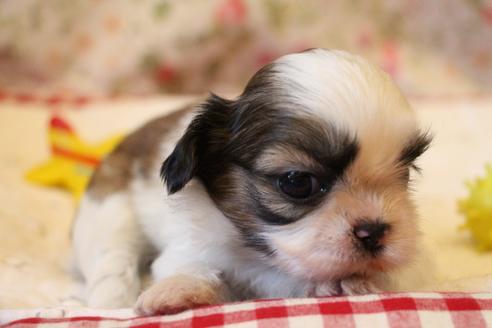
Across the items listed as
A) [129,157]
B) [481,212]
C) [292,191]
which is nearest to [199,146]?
[292,191]

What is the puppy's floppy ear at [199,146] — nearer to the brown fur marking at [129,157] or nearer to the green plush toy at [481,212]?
the brown fur marking at [129,157]

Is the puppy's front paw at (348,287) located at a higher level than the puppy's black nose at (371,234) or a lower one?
lower

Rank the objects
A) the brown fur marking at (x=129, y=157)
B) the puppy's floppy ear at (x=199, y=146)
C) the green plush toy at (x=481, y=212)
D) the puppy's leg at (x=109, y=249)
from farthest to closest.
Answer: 1. the brown fur marking at (x=129, y=157)
2. the green plush toy at (x=481, y=212)
3. the puppy's leg at (x=109, y=249)
4. the puppy's floppy ear at (x=199, y=146)

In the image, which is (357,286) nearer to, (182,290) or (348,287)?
(348,287)

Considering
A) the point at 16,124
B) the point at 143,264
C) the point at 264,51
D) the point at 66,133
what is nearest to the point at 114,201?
the point at 143,264

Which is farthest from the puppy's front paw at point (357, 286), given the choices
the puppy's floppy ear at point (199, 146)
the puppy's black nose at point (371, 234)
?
the puppy's floppy ear at point (199, 146)

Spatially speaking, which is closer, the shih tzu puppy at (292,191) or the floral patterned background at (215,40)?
the shih tzu puppy at (292,191)
